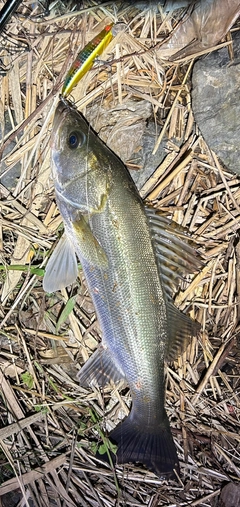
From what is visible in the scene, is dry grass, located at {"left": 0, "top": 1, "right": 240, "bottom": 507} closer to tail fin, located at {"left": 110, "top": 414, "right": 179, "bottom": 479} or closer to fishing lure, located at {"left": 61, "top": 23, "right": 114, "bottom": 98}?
fishing lure, located at {"left": 61, "top": 23, "right": 114, "bottom": 98}

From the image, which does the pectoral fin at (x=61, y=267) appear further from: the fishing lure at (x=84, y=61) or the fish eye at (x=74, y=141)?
the fishing lure at (x=84, y=61)

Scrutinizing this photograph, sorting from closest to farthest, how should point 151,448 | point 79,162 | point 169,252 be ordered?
1. point 79,162
2. point 169,252
3. point 151,448

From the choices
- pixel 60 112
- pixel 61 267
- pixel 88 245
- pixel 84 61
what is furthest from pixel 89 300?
pixel 84 61

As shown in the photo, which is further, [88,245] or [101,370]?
[101,370]

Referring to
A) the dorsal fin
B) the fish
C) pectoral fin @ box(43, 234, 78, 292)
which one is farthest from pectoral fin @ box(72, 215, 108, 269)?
the dorsal fin

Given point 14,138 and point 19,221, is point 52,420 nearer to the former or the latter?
point 19,221

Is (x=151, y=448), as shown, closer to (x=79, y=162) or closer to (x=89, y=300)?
(x=89, y=300)

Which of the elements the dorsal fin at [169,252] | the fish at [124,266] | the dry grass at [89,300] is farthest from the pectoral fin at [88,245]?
the dry grass at [89,300]
